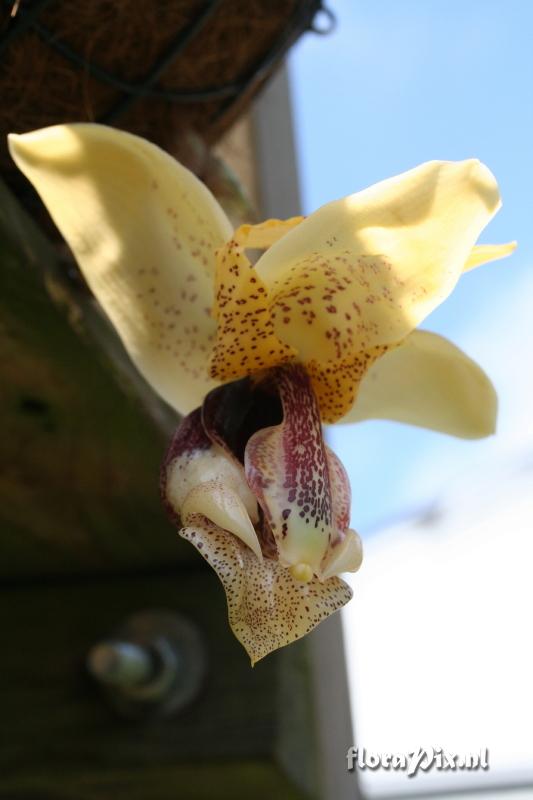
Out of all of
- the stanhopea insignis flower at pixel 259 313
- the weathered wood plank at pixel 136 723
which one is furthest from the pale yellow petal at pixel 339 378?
the weathered wood plank at pixel 136 723

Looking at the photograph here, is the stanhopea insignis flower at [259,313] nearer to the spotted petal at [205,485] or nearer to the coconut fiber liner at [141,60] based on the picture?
the spotted petal at [205,485]

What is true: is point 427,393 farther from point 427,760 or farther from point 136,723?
point 136,723

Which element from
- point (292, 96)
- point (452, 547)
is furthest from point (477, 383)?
point (452, 547)

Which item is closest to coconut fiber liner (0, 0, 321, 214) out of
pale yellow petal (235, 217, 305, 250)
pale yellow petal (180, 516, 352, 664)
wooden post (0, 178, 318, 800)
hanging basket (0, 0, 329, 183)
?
hanging basket (0, 0, 329, 183)

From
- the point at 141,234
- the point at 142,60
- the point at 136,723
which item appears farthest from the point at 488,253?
the point at 136,723

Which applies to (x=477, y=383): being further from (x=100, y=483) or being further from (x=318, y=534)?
(x=100, y=483)
